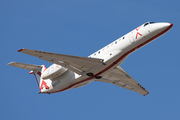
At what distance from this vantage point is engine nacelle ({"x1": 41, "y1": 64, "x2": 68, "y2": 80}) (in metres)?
29.7

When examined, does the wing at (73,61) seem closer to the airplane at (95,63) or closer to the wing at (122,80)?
the airplane at (95,63)

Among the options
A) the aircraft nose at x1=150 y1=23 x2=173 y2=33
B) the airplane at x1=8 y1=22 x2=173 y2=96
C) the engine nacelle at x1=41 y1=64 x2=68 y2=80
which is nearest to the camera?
the aircraft nose at x1=150 y1=23 x2=173 y2=33

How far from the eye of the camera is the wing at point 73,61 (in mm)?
25931

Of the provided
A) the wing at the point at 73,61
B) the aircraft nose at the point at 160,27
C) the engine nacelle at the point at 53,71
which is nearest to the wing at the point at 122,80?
the wing at the point at 73,61

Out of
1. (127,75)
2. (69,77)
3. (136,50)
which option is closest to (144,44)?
(136,50)

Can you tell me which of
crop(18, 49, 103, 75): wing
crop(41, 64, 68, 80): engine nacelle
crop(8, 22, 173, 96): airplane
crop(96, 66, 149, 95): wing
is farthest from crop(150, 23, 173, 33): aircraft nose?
crop(41, 64, 68, 80): engine nacelle

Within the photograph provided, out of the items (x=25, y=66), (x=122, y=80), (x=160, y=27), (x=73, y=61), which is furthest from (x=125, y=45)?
(x=25, y=66)

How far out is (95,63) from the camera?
27094 millimetres

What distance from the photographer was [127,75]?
31.9 metres

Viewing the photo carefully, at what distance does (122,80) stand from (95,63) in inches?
255

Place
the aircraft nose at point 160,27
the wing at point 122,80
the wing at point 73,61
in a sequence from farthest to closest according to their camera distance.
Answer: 1. the wing at point 122,80
2. the wing at point 73,61
3. the aircraft nose at point 160,27

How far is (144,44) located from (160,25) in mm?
2218

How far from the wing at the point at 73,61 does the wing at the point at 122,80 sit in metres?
3.35

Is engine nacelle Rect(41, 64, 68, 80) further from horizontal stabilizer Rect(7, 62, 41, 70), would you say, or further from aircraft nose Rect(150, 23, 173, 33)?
aircraft nose Rect(150, 23, 173, 33)
